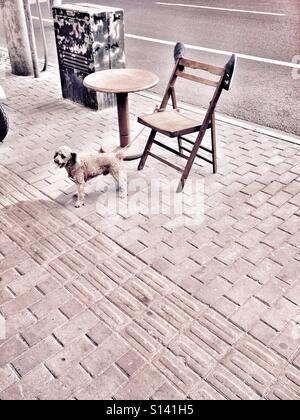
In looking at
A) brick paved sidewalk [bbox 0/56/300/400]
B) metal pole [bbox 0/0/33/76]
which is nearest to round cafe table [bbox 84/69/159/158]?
brick paved sidewalk [bbox 0/56/300/400]

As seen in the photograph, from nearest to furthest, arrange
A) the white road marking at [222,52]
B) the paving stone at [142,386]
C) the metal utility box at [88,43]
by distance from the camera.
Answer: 1. the paving stone at [142,386]
2. the metal utility box at [88,43]
3. the white road marking at [222,52]

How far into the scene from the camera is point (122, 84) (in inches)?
189

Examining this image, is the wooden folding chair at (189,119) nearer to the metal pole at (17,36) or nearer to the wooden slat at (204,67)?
the wooden slat at (204,67)

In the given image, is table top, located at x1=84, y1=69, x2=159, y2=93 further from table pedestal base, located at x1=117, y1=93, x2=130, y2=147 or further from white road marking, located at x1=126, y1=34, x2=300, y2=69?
white road marking, located at x1=126, y1=34, x2=300, y2=69

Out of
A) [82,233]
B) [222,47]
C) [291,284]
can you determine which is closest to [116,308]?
[82,233]

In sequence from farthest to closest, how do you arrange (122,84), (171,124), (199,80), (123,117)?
(123,117) < (122,84) < (199,80) < (171,124)

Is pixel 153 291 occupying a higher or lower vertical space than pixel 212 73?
lower

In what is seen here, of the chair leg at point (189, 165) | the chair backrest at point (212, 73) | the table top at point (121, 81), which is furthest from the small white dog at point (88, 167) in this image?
the chair backrest at point (212, 73)

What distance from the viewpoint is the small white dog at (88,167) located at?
4.11m

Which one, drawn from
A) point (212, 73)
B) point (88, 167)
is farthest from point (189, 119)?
point (88, 167)

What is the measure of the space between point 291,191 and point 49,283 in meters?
2.91

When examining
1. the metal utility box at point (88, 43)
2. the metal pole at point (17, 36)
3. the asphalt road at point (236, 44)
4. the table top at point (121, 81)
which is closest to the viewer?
the table top at point (121, 81)

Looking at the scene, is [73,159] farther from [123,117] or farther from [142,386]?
[142,386]

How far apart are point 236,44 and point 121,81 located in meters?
6.66
